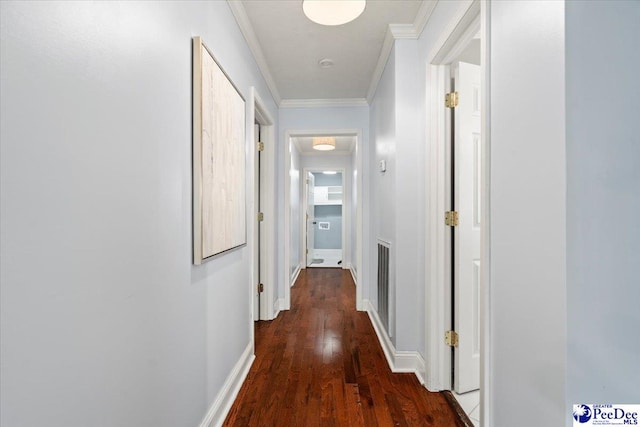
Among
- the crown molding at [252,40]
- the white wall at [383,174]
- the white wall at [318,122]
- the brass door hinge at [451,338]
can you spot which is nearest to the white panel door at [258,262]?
the white wall at [318,122]

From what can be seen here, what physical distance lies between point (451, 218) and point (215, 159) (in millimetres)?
1432

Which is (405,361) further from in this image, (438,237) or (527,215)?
(527,215)

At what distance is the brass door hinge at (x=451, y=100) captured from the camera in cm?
203

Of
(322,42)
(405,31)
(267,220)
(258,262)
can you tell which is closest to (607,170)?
(405,31)

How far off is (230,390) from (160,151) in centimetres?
149

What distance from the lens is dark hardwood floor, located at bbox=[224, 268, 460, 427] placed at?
1.81 m

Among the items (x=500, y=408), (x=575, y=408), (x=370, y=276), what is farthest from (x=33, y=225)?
(x=370, y=276)

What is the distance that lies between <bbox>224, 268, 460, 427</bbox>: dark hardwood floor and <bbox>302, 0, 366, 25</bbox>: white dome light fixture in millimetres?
2239

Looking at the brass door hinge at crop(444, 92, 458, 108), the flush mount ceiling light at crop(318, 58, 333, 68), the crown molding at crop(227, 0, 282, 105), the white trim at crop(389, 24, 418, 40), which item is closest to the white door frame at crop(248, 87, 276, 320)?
the crown molding at crop(227, 0, 282, 105)

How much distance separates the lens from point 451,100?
80.3 inches

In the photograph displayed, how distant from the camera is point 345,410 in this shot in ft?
6.17

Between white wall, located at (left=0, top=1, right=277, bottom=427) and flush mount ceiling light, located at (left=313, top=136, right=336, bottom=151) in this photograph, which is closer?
white wall, located at (left=0, top=1, right=277, bottom=427)

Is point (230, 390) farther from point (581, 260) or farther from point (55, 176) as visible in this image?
point (581, 260)

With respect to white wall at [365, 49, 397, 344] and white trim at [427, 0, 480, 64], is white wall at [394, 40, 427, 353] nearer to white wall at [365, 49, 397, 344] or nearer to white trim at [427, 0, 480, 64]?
white wall at [365, 49, 397, 344]
